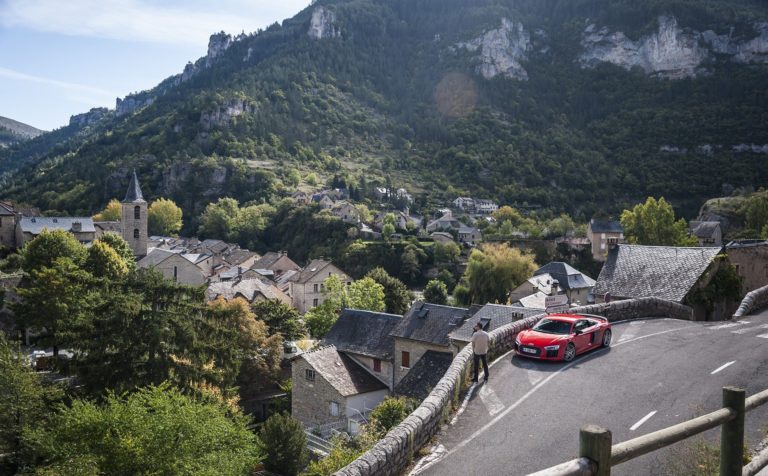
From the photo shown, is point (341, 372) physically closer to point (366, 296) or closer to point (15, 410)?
point (15, 410)

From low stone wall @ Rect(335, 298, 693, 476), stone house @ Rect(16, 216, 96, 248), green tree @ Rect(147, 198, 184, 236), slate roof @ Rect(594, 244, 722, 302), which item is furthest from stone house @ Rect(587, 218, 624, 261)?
green tree @ Rect(147, 198, 184, 236)

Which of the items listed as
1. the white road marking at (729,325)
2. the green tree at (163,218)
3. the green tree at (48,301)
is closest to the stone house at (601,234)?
the white road marking at (729,325)

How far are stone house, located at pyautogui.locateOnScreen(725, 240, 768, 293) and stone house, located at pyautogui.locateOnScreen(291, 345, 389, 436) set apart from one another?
65.4 ft

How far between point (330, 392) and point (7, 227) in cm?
5360

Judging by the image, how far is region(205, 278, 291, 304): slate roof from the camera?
2219 inches

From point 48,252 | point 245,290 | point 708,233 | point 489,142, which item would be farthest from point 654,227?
point 489,142

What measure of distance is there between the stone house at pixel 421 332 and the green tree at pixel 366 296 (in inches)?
734

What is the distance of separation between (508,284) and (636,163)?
4005 inches

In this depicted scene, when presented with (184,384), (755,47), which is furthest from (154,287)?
(755,47)

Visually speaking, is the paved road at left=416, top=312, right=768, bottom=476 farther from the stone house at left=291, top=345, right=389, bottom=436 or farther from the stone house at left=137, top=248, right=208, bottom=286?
the stone house at left=137, top=248, right=208, bottom=286

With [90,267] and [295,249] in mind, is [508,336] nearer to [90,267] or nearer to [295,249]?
[90,267]

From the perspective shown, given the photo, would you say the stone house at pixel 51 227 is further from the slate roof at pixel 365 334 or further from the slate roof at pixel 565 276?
the slate roof at pixel 565 276

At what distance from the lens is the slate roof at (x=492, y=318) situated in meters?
31.2

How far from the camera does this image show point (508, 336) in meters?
15.2
